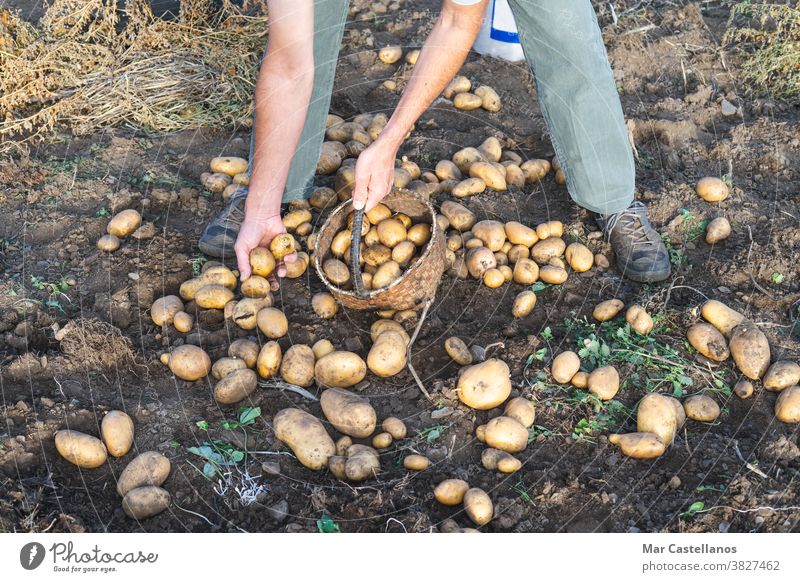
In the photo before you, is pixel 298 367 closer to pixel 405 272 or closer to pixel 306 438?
pixel 306 438

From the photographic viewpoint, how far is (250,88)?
10.1 feet

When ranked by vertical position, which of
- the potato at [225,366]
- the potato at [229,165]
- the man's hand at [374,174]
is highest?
the man's hand at [374,174]

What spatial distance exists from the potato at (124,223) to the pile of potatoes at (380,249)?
669 millimetres

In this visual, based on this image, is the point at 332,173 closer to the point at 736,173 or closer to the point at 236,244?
the point at 236,244

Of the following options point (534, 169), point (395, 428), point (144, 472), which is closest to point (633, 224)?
point (534, 169)

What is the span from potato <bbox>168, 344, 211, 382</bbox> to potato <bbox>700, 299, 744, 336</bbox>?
1398 mm

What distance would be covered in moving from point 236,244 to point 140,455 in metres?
0.73

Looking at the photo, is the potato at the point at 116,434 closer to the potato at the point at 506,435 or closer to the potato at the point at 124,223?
the potato at the point at 124,223

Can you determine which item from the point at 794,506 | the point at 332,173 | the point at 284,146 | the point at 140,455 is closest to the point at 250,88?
the point at 332,173

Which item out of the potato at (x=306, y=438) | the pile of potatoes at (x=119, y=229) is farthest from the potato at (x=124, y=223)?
the potato at (x=306, y=438)

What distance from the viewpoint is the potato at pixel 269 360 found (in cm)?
214

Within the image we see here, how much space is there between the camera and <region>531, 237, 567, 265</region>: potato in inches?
97.0

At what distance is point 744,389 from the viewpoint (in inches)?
80.7

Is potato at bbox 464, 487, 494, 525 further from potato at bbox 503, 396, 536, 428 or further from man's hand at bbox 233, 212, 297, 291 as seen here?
man's hand at bbox 233, 212, 297, 291
